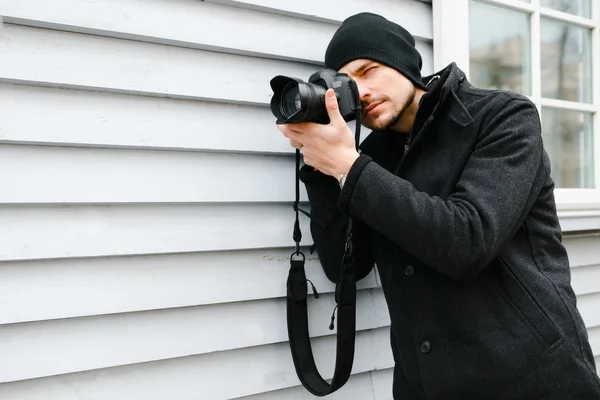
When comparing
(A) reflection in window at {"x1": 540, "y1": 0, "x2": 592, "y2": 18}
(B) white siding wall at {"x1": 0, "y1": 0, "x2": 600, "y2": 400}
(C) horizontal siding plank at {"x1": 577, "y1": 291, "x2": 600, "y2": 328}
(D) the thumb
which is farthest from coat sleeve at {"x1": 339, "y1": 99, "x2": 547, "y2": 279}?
(A) reflection in window at {"x1": 540, "y1": 0, "x2": 592, "y2": 18}

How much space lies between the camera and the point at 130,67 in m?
1.56

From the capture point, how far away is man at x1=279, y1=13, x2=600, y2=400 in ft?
4.41

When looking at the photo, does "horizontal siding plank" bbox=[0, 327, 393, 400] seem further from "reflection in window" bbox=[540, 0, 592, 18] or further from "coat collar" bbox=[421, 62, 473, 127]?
"reflection in window" bbox=[540, 0, 592, 18]

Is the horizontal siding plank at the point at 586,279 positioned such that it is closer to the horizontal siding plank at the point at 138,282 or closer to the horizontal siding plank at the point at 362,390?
the horizontal siding plank at the point at 362,390

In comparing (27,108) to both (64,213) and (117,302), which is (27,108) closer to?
(64,213)

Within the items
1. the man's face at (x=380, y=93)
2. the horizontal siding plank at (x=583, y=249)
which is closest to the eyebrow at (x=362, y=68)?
the man's face at (x=380, y=93)

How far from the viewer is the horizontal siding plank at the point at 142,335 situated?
1.44 metres

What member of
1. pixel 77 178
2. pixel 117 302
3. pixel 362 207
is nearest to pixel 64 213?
pixel 77 178

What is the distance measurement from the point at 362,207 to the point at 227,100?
58cm

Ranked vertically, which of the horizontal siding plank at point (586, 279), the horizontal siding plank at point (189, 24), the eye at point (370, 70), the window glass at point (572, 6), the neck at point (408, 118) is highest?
the window glass at point (572, 6)

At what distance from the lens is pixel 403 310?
1582 mm

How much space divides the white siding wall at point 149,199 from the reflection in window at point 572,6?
137 cm

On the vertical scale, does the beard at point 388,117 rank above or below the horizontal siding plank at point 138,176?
above

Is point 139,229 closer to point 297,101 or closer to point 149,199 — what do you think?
point 149,199
